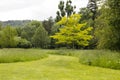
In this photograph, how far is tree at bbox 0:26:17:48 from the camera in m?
48.7

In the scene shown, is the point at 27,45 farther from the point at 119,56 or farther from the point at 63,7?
the point at 119,56

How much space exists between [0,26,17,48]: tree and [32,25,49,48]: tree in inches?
259

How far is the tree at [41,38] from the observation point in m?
54.9

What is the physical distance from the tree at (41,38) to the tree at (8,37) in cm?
659

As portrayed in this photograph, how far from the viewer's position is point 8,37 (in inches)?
1938

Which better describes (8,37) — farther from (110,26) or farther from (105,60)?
(105,60)

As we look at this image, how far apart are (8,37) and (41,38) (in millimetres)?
8571

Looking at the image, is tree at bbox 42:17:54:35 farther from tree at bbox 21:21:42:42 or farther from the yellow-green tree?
the yellow-green tree

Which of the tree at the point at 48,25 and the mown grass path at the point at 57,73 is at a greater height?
the tree at the point at 48,25

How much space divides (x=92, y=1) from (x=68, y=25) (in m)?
19.9

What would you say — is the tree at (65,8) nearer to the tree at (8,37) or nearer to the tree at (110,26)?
the tree at (8,37)

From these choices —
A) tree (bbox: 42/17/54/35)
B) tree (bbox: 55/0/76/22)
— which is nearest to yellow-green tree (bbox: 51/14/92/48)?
tree (bbox: 55/0/76/22)

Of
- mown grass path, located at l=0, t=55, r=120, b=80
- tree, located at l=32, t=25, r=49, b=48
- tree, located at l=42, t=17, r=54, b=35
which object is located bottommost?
mown grass path, located at l=0, t=55, r=120, b=80

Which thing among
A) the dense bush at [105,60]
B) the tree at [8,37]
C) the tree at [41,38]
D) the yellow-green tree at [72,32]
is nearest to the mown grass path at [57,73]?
the dense bush at [105,60]
